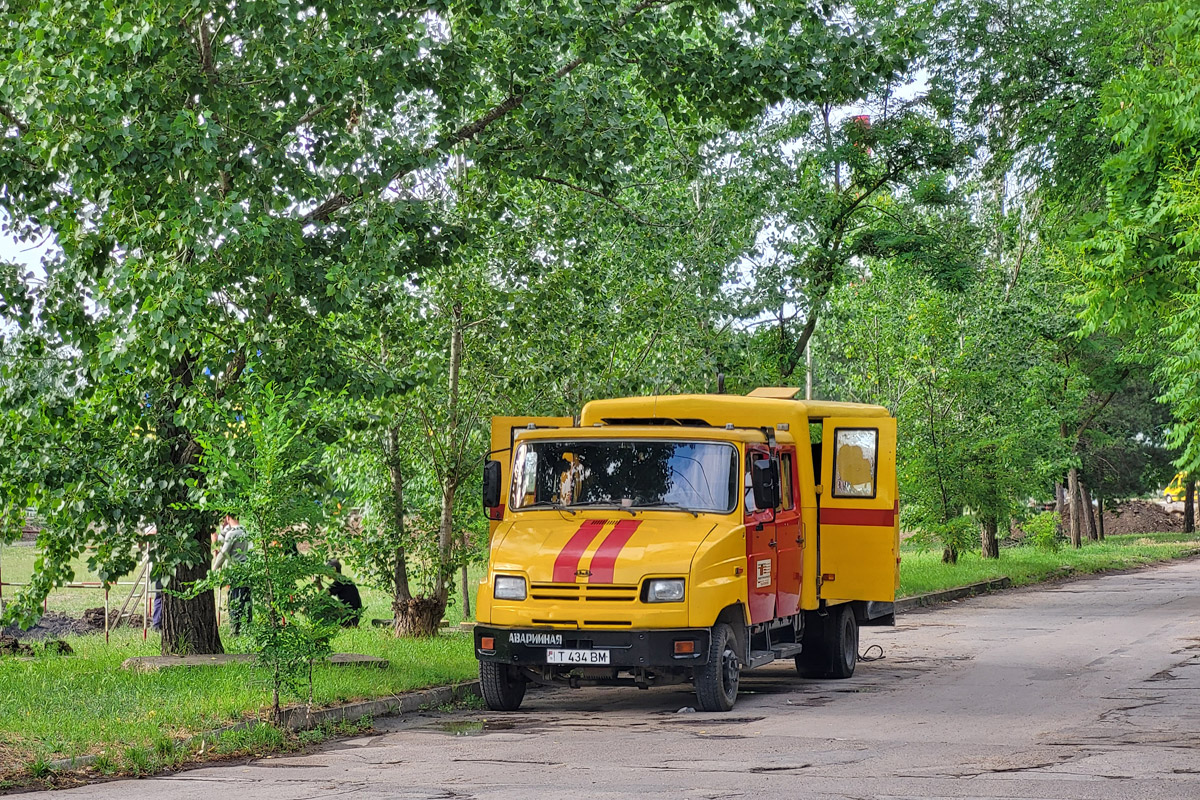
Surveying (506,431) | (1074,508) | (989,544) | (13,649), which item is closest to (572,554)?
(506,431)

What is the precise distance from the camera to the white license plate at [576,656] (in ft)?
38.7

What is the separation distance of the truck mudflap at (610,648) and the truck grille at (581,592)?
0.27 m

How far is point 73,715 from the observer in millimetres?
10844

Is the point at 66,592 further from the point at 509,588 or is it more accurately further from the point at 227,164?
the point at 509,588

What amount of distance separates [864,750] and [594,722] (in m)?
2.76

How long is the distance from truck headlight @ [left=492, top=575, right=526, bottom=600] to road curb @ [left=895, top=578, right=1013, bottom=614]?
1417 cm

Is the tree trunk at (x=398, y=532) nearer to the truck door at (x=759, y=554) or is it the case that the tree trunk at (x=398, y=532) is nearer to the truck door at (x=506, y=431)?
the truck door at (x=506, y=431)

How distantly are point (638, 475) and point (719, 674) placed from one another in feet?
6.40

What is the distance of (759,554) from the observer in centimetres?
1309

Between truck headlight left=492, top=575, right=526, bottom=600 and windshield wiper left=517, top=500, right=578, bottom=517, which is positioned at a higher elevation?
windshield wiper left=517, top=500, right=578, bottom=517

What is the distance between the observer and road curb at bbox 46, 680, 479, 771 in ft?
33.3

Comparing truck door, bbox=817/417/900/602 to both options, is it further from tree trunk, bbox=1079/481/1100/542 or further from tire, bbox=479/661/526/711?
tree trunk, bbox=1079/481/1100/542

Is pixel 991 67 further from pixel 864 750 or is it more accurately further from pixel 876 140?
pixel 864 750

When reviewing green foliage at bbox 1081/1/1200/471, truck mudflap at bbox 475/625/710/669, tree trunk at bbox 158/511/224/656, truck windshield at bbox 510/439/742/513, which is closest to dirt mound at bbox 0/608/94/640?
tree trunk at bbox 158/511/224/656
